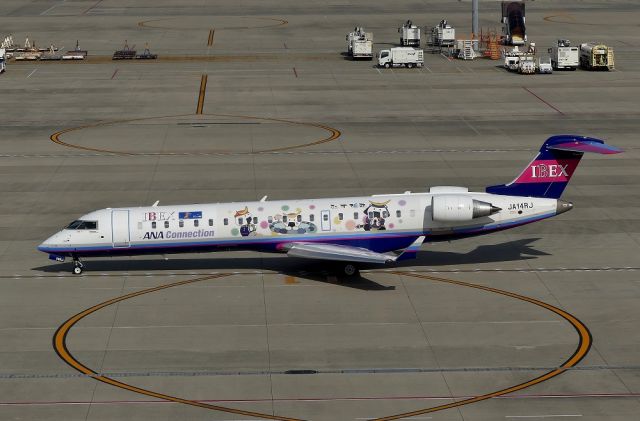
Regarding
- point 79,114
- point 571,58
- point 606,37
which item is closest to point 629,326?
point 79,114

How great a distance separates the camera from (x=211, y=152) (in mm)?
77562

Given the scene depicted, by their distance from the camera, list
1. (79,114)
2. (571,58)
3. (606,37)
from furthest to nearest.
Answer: (606,37) → (571,58) → (79,114)

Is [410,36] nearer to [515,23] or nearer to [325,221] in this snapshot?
[515,23]

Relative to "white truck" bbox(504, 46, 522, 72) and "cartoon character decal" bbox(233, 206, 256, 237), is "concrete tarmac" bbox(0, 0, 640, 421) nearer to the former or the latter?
"white truck" bbox(504, 46, 522, 72)

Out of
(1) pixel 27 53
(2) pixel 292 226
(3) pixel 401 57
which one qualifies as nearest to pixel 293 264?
(2) pixel 292 226

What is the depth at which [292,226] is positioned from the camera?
165ft

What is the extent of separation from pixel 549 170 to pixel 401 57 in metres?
63.8

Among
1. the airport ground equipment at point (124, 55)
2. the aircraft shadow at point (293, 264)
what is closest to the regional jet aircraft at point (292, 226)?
the aircraft shadow at point (293, 264)

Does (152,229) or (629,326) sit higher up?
(152,229)

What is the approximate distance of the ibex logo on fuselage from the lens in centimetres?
5188

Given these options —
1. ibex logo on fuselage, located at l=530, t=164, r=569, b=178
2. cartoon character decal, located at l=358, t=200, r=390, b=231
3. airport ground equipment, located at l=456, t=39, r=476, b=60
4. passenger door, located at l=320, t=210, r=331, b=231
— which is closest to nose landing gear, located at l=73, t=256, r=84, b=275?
passenger door, located at l=320, t=210, r=331, b=231

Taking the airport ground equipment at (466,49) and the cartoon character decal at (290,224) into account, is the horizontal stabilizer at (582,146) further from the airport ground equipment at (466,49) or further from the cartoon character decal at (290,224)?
the airport ground equipment at (466,49)

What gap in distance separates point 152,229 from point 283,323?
9.26m

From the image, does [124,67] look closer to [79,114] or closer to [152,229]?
[79,114]
